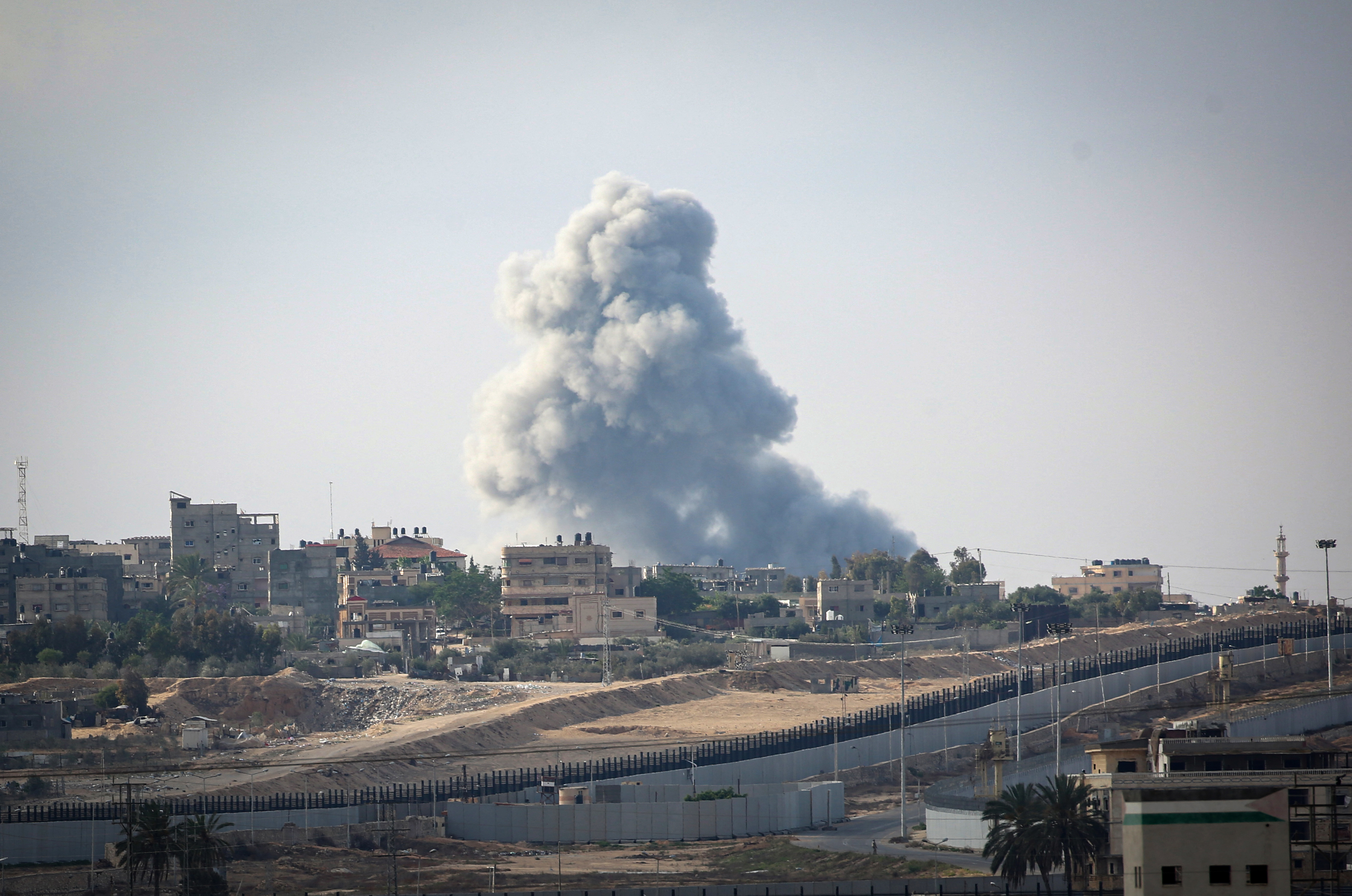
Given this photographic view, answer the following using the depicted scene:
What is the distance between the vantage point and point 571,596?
13238 cm

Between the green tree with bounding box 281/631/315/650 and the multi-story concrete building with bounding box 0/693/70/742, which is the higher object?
the green tree with bounding box 281/631/315/650

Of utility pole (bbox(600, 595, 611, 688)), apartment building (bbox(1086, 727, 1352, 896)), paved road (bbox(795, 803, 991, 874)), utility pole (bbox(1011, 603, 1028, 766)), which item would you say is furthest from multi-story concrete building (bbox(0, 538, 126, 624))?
apartment building (bbox(1086, 727, 1352, 896))

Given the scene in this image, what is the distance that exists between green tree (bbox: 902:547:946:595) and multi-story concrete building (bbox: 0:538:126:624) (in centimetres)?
6729

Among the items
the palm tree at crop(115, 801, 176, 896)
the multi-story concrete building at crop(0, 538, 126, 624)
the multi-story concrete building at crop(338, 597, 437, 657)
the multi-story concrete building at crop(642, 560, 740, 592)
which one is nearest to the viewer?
the palm tree at crop(115, 801, 176, 896)

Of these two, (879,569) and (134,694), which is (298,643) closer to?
(134,694)

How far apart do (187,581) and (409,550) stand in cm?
4593

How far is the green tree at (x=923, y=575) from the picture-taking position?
14738 centimetres

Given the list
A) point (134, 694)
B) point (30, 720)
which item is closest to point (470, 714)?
point (134, 694)

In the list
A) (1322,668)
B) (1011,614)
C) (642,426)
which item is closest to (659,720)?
(1322,668)

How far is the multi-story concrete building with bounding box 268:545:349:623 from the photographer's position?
5719 inches

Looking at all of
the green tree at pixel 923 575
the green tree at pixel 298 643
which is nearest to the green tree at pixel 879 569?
the green tree at pixel 923 575

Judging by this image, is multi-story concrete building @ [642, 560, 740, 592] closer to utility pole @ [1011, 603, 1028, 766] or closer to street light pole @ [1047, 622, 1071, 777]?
utility pole @ [1011, 603, 1028, 766]

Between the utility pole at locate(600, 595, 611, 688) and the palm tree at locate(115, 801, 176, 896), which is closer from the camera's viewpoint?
the palm tree at locate(115, 801, 176, 896)

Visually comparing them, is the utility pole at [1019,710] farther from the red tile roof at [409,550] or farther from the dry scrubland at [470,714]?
the red tile roof at [409,550]
